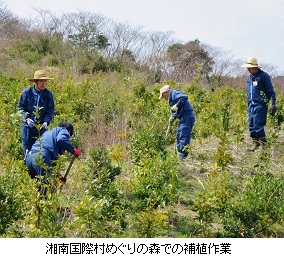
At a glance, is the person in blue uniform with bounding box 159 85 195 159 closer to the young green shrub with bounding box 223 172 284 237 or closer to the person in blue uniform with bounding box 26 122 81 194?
the person in blue uniform with bounding box 26 122 81 194

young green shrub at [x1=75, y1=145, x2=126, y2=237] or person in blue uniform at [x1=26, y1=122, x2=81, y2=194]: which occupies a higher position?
person in blue uniform at [x1=26, y1=122, x2=81, y2=194]

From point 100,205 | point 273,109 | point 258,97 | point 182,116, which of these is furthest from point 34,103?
point 273,109

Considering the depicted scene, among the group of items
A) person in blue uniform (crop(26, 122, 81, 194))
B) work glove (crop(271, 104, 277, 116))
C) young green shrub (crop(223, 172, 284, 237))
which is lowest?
young green shrub (crop(223, 172, 284, 237))

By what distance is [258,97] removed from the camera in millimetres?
7004

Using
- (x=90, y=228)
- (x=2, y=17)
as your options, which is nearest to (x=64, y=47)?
(x=2, y=17)

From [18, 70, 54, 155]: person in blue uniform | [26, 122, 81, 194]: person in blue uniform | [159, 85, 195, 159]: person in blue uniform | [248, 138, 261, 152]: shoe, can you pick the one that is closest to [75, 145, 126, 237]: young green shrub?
[26, 122, 81, 194]: person in blue uniform

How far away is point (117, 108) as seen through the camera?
9.27 m

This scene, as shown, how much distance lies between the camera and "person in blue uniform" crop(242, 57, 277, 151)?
6.93 metres

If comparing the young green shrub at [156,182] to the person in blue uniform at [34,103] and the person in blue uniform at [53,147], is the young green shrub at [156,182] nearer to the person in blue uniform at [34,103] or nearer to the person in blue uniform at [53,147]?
the person in blue uniform at [53,147]

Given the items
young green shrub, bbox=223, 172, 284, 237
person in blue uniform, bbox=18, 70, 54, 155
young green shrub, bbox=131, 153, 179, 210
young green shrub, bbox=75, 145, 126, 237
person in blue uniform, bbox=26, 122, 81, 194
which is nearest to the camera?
young green shrub, bbox=75, 145, 126, 237

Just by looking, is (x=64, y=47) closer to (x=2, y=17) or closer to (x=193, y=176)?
(x=2, y=17)

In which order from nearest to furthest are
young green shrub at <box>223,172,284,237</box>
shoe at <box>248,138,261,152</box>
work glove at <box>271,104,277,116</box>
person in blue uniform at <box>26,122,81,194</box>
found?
young green shrub at <box>223,172,284,237</box>
person in blue uniform at <box>26,122,81,194</box>
work glove at <box>271,104,277,116</box>
shoe at <box>248,138,261,152</box>

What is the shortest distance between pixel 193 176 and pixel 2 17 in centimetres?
2520

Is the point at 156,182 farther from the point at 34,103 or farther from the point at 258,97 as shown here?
the point at 258,97
